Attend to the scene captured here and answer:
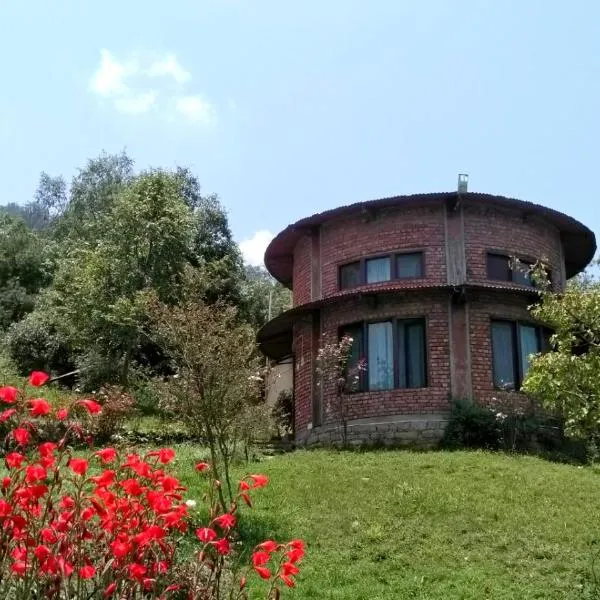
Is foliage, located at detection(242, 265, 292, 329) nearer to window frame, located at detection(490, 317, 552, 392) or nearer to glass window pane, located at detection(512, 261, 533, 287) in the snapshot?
glass window pane, located at detection(512, 261, 533, 287)

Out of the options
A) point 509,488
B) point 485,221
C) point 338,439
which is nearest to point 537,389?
point 509,488

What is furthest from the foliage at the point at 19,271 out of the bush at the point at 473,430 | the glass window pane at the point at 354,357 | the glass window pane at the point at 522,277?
the bush at the point at 473,430

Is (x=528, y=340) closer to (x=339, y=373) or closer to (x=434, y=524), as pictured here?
(x=339, y=373)

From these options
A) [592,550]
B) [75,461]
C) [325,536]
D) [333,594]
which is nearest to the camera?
[75,461]

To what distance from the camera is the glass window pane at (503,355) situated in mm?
19281

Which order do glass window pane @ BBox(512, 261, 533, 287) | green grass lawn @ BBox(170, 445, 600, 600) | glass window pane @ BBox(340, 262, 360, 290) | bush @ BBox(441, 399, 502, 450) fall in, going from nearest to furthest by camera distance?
green grass lawn @ BBox(170, 445, 600, 600) → bush @ BBox(441, 399, 502, 450) → glass window pane @ BBox(512, 261, 533, 287) → glass window pane @ BBox(340, 262, 360, 290)

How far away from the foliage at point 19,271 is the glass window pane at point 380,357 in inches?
956

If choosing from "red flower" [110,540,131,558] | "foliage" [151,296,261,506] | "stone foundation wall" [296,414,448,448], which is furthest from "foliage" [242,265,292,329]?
"red flower" [110,540,131,558]

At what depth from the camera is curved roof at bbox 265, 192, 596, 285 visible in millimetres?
20156

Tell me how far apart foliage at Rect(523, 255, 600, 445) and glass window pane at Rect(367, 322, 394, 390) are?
8.25m

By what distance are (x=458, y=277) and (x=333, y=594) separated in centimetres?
1197

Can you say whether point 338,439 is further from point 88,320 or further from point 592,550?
point 88,320

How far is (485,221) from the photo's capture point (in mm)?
20453

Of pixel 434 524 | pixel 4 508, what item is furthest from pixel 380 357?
pixel 4 508
